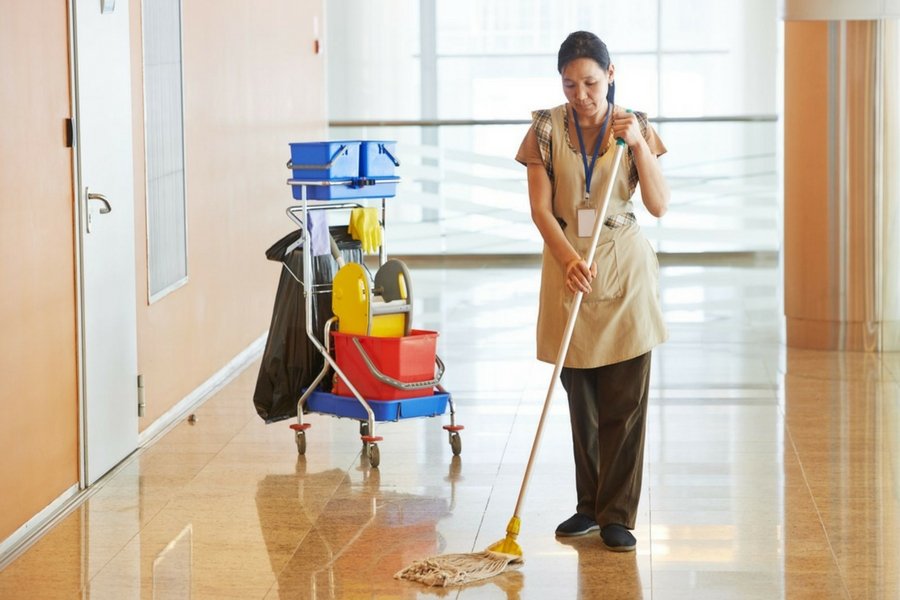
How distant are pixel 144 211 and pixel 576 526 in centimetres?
231

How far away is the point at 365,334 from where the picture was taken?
Result: 199 inches

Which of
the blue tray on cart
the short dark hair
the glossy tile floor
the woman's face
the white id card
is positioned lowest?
the glossy tile floor

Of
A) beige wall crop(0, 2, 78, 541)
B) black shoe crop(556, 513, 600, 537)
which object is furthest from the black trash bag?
black shoe crop(556, 513, 600, 537)

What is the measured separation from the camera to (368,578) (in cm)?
379

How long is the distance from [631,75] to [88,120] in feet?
24.9

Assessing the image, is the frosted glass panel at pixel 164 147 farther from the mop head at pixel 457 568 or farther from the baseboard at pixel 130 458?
the mop head at pixel 457 568

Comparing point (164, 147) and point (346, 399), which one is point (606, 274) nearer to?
point (346, 399)

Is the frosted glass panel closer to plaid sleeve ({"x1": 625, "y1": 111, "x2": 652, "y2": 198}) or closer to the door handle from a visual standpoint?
the door handle

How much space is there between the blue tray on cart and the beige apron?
4.03ft

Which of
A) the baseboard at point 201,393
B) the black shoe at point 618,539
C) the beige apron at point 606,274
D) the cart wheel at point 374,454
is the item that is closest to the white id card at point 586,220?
the beige apron at point 606,274

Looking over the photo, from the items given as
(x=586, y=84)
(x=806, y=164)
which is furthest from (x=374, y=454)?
(x=806, y=164)

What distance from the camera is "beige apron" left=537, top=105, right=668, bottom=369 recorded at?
12.6 ft

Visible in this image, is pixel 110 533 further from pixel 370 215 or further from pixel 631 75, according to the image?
pixel 631 75

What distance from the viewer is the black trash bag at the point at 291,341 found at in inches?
209
